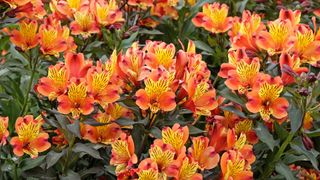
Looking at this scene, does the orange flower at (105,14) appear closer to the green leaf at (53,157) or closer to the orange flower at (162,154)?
the green leaf at (53,157)

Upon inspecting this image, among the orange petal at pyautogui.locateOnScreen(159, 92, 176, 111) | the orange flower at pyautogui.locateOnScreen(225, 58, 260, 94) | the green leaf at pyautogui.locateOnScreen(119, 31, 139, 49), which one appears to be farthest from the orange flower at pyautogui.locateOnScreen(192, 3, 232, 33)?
the orange petal at pyautogui.locateOnScreen(159, 92, 176, 111)

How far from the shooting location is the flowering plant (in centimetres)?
173

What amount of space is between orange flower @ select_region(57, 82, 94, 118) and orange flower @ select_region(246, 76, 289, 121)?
48cm

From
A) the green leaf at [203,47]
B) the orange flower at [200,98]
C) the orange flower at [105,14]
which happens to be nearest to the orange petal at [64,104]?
the orange flower at [200,98]

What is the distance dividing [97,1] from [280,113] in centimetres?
85

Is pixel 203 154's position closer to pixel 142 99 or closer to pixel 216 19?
pixel 142 99

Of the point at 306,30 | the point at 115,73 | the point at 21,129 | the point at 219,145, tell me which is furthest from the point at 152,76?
the point at 306,30

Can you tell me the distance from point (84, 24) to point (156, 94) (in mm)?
634

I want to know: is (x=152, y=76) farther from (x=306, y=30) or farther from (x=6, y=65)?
(x=6, y=65)

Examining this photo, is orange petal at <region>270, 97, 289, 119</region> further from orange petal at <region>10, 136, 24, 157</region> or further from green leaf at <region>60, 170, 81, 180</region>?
orange petal at <region>10, 136, 24, 157</region>

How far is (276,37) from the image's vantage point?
196 cm

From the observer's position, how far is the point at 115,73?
1853 millimetres

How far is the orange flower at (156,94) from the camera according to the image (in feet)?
5.65

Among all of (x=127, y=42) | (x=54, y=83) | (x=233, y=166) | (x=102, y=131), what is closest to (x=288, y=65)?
(x=233, y=166)
